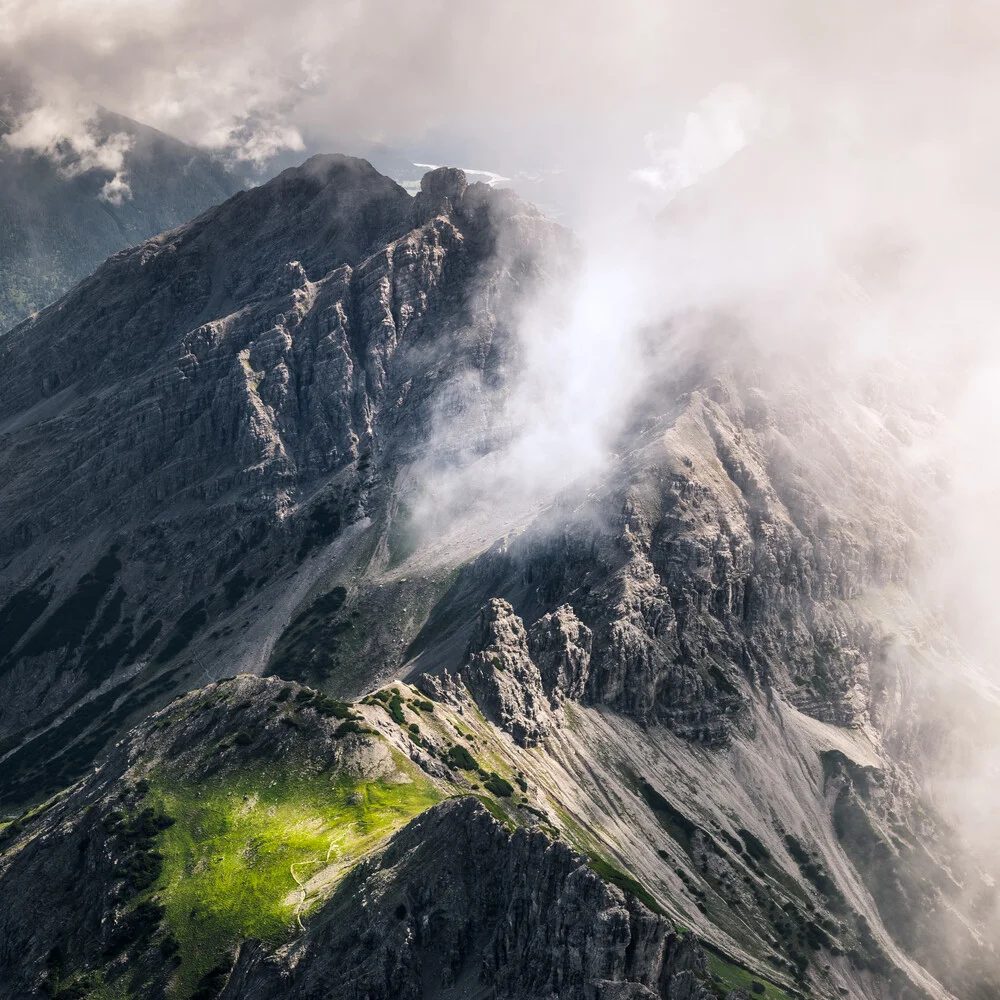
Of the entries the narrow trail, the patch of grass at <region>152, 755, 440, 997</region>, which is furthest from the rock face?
the patch of grass at <region>152, 755, 440, 997</region>

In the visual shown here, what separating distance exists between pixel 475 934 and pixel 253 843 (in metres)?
58.1

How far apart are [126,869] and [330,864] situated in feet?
128

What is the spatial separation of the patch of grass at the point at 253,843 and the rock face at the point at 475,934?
9.33 metres

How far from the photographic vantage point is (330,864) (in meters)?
164

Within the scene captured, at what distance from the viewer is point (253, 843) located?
177 m

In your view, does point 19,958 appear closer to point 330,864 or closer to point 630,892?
point 330,864

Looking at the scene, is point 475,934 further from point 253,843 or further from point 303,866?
point 253,843

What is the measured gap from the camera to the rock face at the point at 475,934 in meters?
119

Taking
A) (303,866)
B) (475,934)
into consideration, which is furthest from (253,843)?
(475,934)

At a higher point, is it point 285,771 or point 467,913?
point 285,771

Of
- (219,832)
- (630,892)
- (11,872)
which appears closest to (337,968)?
(630,892)

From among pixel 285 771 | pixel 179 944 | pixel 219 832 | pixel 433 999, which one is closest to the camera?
pixel 433 999

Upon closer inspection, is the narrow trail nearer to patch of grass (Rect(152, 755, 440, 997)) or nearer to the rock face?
patch of grass (Rect(152, 755, 440, 997))

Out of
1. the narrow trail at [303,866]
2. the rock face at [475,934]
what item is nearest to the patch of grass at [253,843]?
the narrow trail at [303,866]
